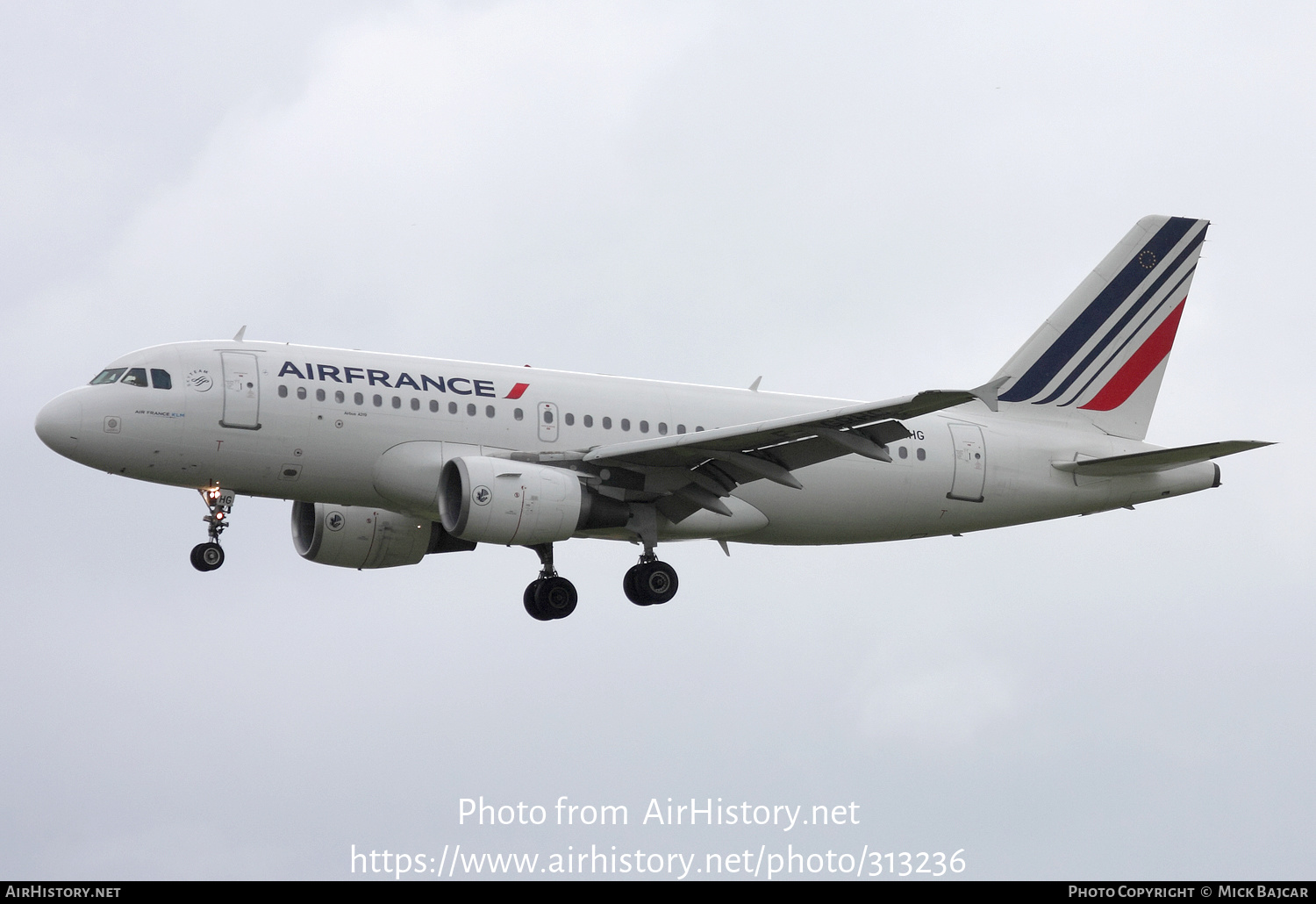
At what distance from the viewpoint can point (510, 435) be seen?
36969mm

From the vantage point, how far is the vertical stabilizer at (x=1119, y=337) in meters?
43.0

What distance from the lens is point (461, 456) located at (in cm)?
3594

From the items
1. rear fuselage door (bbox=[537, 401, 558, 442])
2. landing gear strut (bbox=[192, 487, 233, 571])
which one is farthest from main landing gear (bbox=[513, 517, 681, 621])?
landing gear strut (bbox=[192, 487, 233, 571])

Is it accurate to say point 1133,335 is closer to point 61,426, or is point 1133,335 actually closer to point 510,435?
point 510,435

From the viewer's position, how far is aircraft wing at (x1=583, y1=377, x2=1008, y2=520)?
33156 millimetres

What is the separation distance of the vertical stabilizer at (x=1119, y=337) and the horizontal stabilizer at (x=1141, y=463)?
6.83 ft

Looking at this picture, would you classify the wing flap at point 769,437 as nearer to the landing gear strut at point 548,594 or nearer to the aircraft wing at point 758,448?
the aircraft wing at point 758,448

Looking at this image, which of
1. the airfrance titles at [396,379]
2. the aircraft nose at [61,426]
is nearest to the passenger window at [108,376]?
the aircraft nose at [61,426]

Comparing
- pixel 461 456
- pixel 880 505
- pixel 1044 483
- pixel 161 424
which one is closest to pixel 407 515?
pixel 461 456

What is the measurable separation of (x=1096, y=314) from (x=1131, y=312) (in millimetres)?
971

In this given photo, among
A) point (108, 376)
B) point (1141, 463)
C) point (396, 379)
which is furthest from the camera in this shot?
point (1141, 463)

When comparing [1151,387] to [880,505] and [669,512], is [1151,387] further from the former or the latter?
[669,512]

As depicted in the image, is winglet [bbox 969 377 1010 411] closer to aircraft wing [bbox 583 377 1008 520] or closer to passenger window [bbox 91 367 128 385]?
aircraft wing [bbox 583 377 1008 520]

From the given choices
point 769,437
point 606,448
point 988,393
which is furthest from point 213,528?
point 988,393
